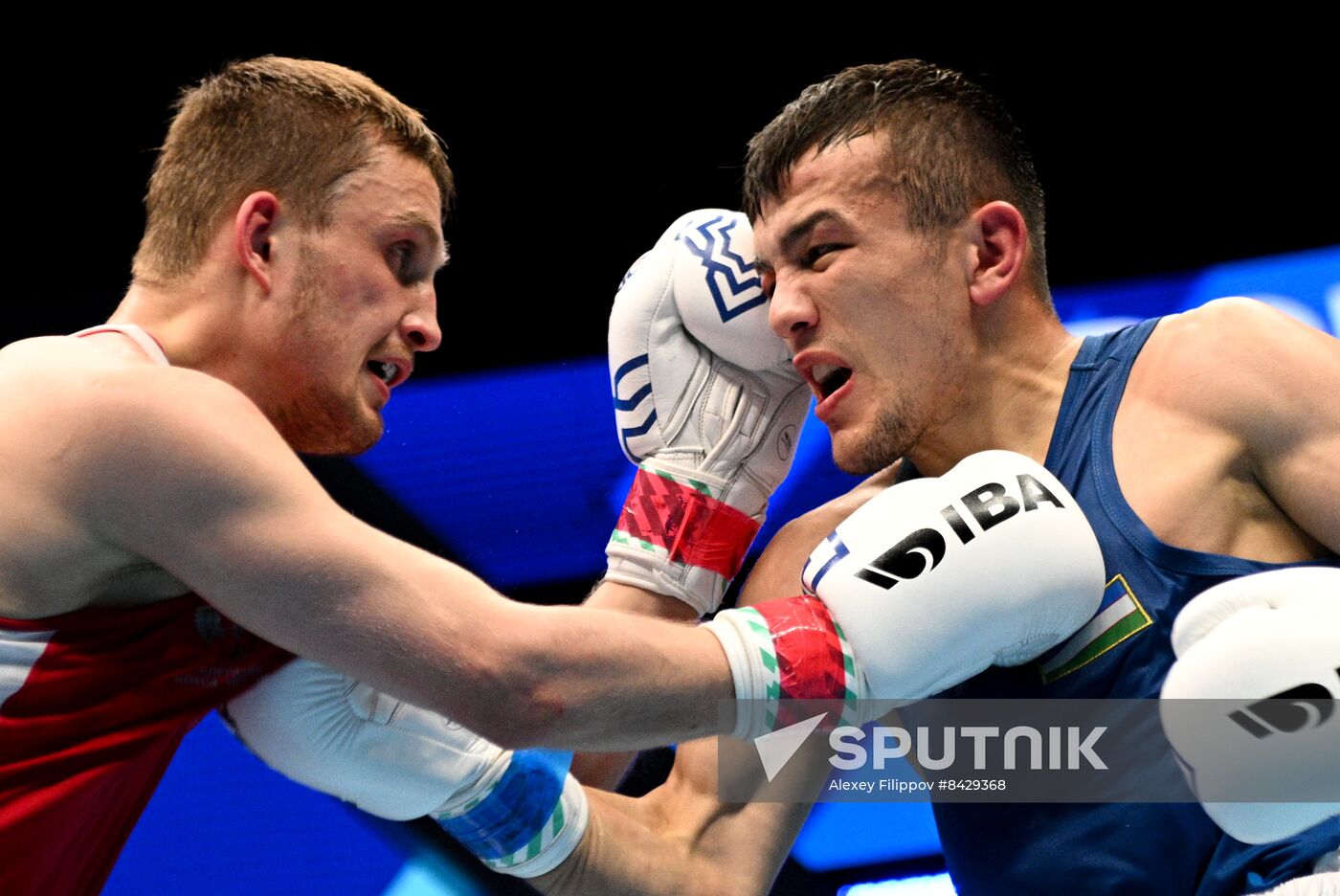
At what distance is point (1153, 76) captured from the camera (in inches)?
137

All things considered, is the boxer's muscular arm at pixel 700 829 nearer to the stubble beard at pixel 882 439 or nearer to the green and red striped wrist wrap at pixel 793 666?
the stubble beard at pixel 882 439

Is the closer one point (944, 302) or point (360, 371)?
point (360, 371)

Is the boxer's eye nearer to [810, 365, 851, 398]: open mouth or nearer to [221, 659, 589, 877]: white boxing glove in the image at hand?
[810, 365, 851, 398]: open mouth

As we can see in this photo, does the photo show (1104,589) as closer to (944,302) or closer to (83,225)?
(944,302)

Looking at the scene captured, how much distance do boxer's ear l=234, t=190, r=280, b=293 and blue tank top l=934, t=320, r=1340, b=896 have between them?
1.26 m

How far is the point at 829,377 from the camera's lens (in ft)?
7.98

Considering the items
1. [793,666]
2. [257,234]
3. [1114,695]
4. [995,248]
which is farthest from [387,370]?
[1114,695]

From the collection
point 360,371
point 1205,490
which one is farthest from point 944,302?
point 360,371

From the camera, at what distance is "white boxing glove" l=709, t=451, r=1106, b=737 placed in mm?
1804

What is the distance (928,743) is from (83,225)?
240cm

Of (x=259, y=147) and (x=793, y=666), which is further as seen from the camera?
(x=259, y=147)

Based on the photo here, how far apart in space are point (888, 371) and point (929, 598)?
61cm

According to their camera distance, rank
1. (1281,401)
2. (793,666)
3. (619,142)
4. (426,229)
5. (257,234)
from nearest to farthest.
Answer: (793,666)
(1281,401)
(257,234)
(426,229)
(619,142)

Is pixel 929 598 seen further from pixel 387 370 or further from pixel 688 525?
pixel 387 370
